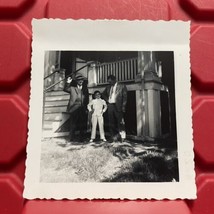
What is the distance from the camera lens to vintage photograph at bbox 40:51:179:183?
46 centimetres

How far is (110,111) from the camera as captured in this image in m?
0.47

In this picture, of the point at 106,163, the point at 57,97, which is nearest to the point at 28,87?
the point at 57,97

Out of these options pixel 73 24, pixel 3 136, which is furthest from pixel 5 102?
pixel 73 24

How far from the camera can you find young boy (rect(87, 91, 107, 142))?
0.46 metres

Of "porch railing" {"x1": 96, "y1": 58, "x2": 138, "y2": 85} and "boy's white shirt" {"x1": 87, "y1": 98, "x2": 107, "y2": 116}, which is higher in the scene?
"porch railing" {"x1": 96, "y1": 58, "x2": 138, "y2": 85}

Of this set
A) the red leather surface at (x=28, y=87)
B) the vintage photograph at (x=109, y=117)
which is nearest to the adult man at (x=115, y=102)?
the vintage photograph at (x=109, y=117)

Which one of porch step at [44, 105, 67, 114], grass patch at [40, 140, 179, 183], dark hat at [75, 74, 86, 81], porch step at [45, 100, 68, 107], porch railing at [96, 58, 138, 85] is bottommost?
grass patch at [40, 140, 179, 183]

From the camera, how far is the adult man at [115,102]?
46 centimetres

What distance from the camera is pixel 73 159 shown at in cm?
46

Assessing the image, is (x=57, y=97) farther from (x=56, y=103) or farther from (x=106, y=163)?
(x=106, y=163)

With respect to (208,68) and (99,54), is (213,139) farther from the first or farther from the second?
(99,54)

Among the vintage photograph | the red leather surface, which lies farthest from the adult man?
the red leather surface

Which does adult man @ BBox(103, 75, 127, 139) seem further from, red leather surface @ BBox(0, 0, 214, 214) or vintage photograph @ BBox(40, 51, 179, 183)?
red leather surface @ BBox(0, 0, 214, 214)

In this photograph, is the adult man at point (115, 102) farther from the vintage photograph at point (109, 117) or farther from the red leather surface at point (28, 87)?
the red leather surface at point (28, 87)
